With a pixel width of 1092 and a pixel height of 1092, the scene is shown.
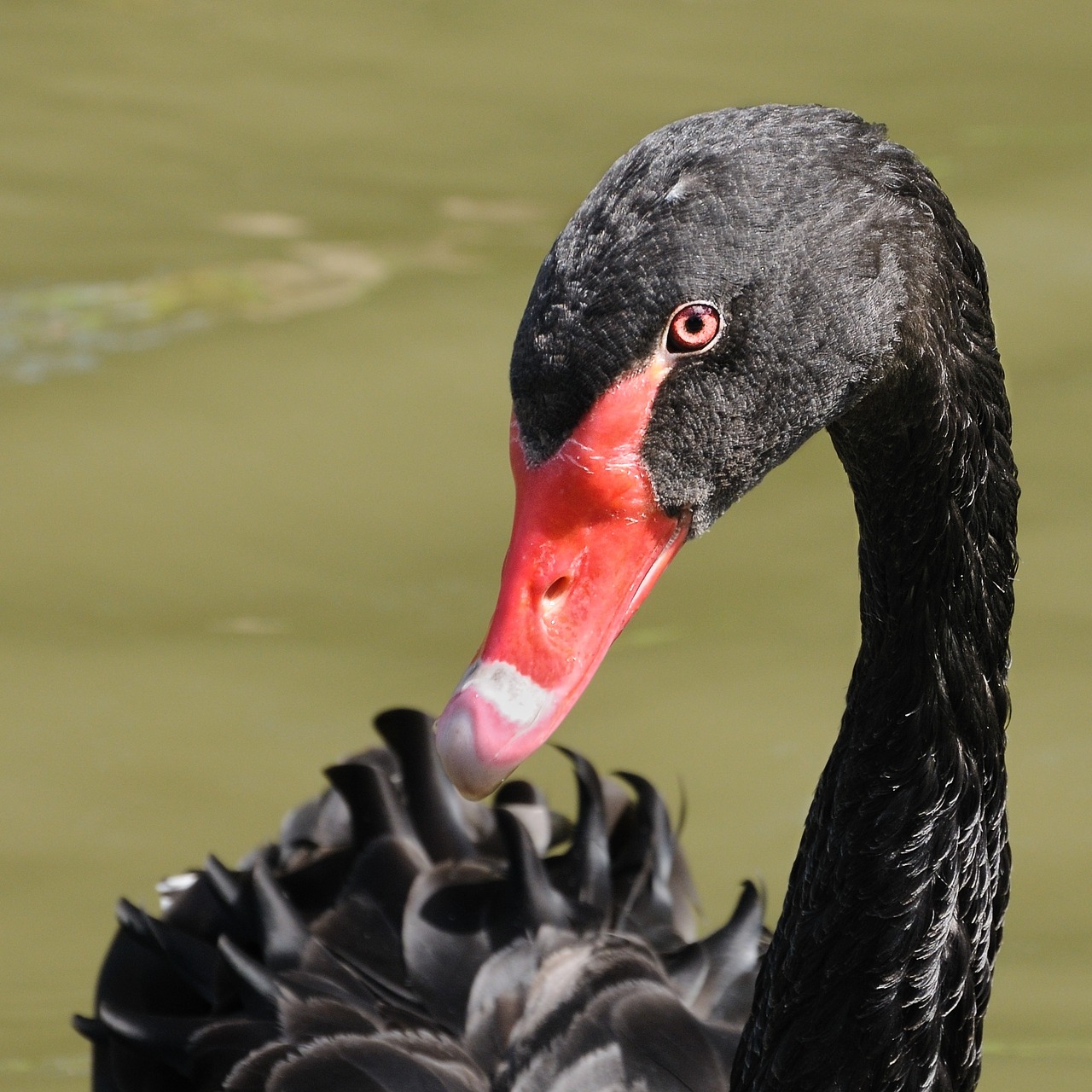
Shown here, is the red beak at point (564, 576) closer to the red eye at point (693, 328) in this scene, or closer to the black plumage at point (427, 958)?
the red eye at point (693, 328)

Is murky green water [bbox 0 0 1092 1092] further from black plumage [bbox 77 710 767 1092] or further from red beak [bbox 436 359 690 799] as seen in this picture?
red beak [bbox 436 359 690 799]

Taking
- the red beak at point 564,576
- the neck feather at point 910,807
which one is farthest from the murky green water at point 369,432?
the red beak at point 564,576

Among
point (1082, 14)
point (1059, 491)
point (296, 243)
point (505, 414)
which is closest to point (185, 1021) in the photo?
point (505, 414)

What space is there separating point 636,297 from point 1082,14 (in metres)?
5.59

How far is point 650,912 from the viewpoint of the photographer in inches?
123

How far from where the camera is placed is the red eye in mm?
2004

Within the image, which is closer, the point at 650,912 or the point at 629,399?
the point at 629,399

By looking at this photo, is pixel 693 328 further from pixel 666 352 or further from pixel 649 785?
pixel 649 785

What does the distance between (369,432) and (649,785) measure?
195 centimetres

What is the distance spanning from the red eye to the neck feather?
287 mm

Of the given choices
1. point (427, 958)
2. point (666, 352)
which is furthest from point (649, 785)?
point (666, 352)

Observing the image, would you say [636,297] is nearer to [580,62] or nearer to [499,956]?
[499,956]

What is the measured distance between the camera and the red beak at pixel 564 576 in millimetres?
2002

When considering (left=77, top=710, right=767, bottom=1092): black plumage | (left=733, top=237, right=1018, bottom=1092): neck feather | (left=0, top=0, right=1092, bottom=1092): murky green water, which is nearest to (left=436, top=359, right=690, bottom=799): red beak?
(left=733, top=237, right=1018, bottom=1092): neck feather
